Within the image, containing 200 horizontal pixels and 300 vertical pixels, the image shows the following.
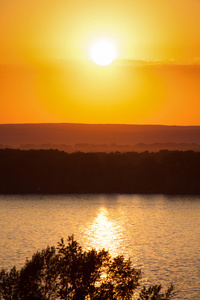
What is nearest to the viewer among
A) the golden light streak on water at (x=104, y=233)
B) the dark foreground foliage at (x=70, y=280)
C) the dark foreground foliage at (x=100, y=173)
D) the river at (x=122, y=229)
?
the dark foreground foliage at (x=70, y=280)

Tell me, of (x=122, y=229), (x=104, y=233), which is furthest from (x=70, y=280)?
(x=122, y=229)

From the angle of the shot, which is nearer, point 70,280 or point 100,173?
point 70,280

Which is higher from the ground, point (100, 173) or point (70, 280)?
point (100, 173)

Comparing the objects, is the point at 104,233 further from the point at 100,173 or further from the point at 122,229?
the point at 100,173

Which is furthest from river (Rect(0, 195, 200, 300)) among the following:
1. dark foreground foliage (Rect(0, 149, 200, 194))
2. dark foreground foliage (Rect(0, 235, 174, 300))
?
dark foreground foliage (Rect(0, 235, 174, 300))

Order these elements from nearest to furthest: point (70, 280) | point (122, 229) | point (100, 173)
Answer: point (70, 280) < point (122, 229) < point (100, 173)

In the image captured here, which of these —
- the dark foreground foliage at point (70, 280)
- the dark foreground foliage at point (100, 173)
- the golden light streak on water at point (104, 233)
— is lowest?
the dark foreground foliage at point (70, 280)

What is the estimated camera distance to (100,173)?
13300 centimetres

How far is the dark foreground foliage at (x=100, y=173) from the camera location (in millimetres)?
129375

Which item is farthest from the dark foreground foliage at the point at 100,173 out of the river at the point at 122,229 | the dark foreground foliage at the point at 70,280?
the dark foreground foliage at the point at 70,280

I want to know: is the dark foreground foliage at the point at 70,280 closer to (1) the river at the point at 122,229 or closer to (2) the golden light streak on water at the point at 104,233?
(1) the river at the point at 122,229

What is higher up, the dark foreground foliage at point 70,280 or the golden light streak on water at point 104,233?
the golden light streak on water at point 104,233

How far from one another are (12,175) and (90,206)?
3333cm

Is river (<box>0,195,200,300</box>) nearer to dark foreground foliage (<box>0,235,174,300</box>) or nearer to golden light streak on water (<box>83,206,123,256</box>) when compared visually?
golden light streak on water (<box>83,206,123,256</box>)
